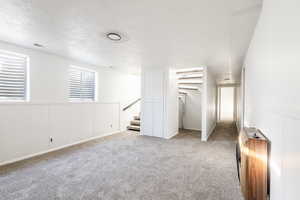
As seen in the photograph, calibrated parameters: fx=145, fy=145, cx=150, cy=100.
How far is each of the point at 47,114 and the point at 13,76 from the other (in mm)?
978

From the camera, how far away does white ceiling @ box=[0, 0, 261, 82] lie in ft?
5.24

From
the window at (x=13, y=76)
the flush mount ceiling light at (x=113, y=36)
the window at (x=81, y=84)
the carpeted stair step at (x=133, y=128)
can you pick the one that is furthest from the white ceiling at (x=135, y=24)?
the carpeted stair step at (x=133, y=128)

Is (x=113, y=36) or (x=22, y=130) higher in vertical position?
(x=113, y=36)

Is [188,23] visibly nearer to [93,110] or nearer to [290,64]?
[290,64]

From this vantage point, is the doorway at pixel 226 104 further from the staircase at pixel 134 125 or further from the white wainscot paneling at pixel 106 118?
the white wainscot paneling at pixel 106 118

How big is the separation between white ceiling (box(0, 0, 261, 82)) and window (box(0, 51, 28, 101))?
0.35m

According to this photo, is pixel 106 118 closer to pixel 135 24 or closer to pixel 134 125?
pixel 134 125

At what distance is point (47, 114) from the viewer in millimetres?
3312

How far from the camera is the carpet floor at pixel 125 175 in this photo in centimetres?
184

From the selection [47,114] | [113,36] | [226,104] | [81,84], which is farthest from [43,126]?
[226,104]

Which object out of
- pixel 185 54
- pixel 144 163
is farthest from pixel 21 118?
pixel 185 54

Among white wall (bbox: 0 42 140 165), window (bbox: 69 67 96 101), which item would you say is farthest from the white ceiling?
window (bbox: 69 67 96 101)

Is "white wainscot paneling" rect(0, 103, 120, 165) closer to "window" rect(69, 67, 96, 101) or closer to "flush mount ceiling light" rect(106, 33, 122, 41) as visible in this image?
"window" rect(69, 67, 96, 101)

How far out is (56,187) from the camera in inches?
77.5
